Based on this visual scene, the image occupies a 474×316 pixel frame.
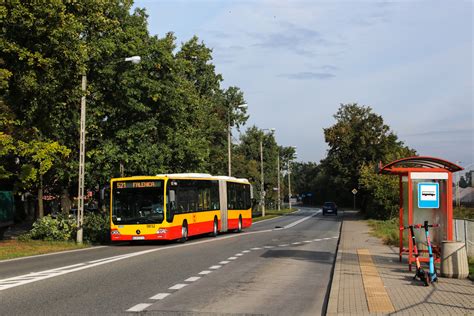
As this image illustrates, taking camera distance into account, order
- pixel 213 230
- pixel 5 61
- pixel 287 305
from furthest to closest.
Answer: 1. pixel 213 230
2. pixel 5 61
3. pixel 287 305

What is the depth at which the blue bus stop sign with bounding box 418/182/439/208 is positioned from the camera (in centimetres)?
1371

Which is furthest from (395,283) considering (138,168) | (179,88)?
(179,88)

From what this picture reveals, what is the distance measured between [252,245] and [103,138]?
13252mm

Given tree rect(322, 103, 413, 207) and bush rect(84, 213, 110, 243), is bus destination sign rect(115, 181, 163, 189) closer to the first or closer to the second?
bush rect(84, 213, 110, 243)

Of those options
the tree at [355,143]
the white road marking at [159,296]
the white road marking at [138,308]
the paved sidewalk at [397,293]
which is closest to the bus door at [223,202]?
the paved sidewalk at [397,293]

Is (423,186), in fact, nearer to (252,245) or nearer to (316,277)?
(316,277)

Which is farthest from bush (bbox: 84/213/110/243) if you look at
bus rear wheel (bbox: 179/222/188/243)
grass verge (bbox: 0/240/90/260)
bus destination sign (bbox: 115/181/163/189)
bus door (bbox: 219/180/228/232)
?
bus door (bbox: 219/180/228/232)

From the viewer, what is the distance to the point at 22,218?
55.6m

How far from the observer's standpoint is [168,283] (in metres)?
12.0

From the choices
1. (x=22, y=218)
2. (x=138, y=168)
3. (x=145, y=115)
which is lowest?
(x=22, y=218)

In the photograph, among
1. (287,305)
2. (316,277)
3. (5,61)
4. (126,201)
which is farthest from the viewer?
(126,201)

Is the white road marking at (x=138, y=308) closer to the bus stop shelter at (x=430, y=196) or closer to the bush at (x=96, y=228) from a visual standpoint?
the bus stop shelter at (x=430, y=196)

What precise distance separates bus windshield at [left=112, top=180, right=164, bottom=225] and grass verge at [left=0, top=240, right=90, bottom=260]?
188cm

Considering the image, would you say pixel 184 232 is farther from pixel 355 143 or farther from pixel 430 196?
pixel 355 143
